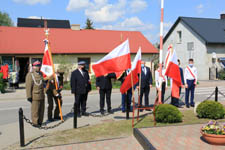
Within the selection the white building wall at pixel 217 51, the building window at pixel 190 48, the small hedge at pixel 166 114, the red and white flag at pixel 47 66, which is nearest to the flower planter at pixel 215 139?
the small hedge at pixel 166 114

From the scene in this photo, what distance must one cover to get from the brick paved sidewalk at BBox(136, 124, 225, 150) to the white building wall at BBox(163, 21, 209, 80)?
21840mm

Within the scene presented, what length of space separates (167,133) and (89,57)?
62.2 ft

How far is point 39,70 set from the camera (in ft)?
24.0

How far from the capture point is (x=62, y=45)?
2427cm

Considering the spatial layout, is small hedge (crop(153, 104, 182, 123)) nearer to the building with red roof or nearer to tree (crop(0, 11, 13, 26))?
the building with red roof

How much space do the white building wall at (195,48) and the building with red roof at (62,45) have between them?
532cm

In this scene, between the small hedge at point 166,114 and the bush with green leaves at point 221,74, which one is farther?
the bush with green leaves at point 221,74

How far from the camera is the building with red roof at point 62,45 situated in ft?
72.6

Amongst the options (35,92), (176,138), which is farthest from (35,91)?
(176,138)

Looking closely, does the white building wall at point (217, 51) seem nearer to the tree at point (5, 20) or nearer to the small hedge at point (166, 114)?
the small hedge at point (166, 114)

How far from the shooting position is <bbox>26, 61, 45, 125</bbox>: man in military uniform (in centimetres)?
696

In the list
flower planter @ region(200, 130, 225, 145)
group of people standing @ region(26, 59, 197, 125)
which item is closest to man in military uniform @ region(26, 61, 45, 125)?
group of people standing @ region(26, 59, 197, 125)

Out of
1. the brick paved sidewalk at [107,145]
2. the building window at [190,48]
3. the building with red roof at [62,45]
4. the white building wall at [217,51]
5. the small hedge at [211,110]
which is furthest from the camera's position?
the building window at [190,48]

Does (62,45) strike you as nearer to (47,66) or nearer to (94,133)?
(47,66)
